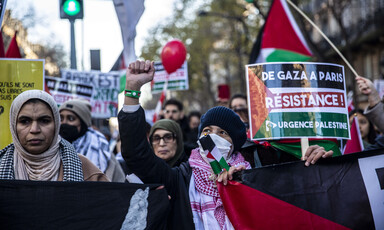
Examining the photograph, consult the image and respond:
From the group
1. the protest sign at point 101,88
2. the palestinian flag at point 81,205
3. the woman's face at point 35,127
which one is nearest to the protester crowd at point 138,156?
the woman's face at point 35,127

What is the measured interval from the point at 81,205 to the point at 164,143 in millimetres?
1620

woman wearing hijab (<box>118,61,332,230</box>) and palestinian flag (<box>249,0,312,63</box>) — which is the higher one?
palestinian flag (<box>249,0,312,63</box>)

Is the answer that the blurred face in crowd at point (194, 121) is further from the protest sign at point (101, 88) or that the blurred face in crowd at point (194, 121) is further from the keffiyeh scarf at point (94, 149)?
the keffiyeh scarf at point (94, 149)

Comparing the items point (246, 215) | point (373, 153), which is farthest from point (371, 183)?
point (246, 215)

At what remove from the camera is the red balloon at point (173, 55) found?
845 cm

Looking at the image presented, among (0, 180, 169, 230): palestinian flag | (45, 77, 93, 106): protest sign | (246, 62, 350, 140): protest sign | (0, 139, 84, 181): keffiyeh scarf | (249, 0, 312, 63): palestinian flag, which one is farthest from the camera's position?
(45, 77, 93, 106): protest sign

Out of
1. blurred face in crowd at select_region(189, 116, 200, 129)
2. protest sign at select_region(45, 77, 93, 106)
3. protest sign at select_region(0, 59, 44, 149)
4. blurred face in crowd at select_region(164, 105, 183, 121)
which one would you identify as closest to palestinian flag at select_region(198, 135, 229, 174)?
protest sign at select_region(0, 59, 44, 149)

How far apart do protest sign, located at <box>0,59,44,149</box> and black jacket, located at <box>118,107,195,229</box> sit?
144cm

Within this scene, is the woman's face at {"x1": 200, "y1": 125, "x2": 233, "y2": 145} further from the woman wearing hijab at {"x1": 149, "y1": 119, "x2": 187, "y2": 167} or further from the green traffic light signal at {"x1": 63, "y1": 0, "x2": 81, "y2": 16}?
the green traffic light signal at {"x1": 63, "y1": 0, "x2": 81, "y2": 16}

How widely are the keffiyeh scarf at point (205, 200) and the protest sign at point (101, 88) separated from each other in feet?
14.5

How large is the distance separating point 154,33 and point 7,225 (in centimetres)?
2967

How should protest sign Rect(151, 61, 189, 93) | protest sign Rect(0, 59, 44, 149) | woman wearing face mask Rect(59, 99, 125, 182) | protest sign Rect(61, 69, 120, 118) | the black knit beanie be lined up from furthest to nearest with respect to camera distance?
protest sign Rect(151, 61, 189, 93)
protest sign Rect(61, 69, 120, 118)
woman wearing face mask Rect(59, 99, 125, 182)
protest sign Rect(0, 59, 44, 149)
the black knit beanie

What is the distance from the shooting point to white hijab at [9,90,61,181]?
310cm

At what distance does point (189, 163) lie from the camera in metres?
3.37
